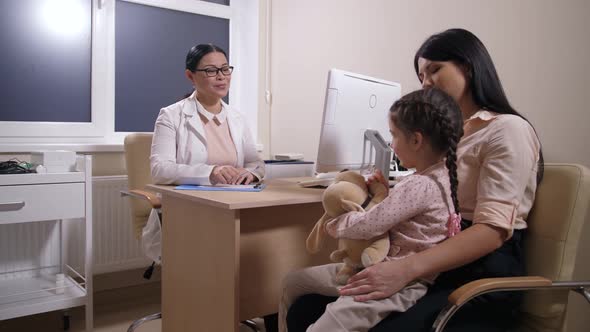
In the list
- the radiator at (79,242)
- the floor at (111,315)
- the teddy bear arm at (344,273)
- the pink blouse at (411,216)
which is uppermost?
the pink blouse at (411,216)

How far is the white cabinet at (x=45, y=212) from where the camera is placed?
6.86 feet

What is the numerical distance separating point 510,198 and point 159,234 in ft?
5.04

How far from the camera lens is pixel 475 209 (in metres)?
1.20

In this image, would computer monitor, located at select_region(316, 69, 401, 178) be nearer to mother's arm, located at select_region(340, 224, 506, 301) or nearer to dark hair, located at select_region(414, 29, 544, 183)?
dark hair, located at select_region(414, 29, 544, 183)

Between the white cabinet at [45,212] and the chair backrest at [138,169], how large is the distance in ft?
0.80

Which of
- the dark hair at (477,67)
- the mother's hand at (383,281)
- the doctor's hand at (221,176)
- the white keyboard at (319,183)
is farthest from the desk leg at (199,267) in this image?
the dark hair at (477,67)

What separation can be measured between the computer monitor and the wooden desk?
0.17 m

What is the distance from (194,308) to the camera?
1792mm

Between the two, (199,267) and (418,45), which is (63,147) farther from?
(418,45)

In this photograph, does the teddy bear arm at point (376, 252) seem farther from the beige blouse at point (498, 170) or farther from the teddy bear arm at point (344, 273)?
the beige blouse at point (498, 170)

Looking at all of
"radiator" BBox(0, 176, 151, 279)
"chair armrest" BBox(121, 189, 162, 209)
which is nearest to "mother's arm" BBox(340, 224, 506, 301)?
"chair armrest" BBox(121, 189, 162, 209)

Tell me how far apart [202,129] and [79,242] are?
1069 mm

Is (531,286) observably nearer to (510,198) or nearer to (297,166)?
(510,198)

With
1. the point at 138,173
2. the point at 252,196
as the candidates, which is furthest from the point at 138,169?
the point at 252,196
